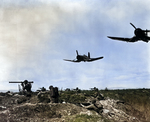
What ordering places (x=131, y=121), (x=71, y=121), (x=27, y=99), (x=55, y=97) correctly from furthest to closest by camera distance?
(x=27, y=99), (x=55, y=97), (x=131, y=121), (x=71, y=121)

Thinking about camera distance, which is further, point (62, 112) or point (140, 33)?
point (62, 112)

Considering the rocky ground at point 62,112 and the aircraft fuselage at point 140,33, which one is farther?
the rocky ground at point 62,112

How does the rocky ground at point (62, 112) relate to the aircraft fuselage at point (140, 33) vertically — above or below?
below

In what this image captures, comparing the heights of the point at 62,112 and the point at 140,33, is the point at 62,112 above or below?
below

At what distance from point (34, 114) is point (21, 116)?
1.37 meters

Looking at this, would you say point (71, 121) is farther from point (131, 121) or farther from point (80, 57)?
point (80, 57)

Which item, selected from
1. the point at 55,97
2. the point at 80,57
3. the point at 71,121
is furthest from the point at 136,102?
the point at 71,121

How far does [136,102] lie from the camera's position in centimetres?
2877

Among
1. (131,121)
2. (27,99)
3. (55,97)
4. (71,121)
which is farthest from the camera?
(27,99)

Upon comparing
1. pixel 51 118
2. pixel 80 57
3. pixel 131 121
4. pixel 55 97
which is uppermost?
pixel 80 57

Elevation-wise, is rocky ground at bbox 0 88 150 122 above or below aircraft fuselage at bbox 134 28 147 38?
below

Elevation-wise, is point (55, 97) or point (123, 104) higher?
point (55, 97)

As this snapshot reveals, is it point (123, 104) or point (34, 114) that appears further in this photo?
point (123, 104)

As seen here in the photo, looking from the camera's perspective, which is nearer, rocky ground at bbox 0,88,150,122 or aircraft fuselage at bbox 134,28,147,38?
aircraft fuselage at bbox 134,28,147,38
